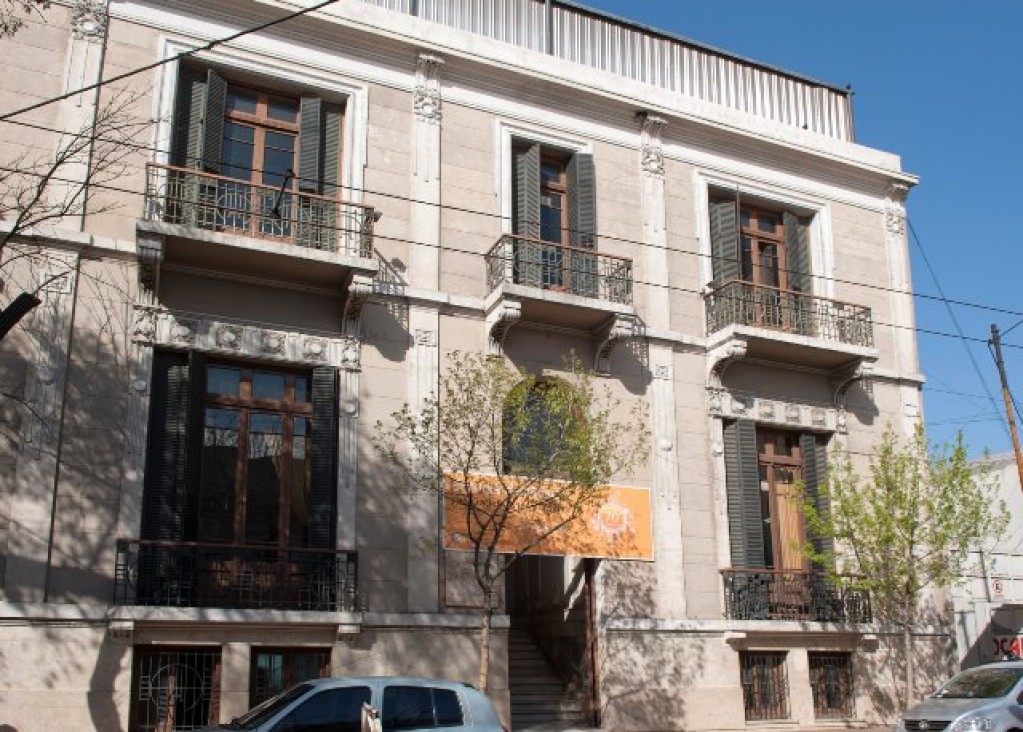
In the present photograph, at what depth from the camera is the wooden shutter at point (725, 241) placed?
72.6 ft

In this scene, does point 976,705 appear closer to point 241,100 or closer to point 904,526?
point 904,526

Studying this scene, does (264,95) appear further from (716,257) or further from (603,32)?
(716,257)

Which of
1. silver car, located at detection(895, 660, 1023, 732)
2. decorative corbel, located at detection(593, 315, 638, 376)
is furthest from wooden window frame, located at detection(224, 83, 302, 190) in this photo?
silver car, located at detection(895, 660, 1023, 732)

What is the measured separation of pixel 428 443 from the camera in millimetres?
17297

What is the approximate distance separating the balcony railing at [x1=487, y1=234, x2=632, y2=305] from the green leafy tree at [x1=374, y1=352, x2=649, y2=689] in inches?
79.1

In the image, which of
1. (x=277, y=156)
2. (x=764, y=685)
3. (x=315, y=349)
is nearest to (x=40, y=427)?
(x=315, y=349)

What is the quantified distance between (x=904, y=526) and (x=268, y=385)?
36.8 ft

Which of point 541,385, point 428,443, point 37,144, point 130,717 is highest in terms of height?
point 37,144

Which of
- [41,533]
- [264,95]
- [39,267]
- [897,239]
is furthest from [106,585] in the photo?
[897,239]

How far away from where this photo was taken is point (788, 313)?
2206cm

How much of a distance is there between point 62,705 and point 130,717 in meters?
0.91

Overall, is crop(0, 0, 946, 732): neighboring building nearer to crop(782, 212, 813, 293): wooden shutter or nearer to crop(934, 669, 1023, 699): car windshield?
crop(782, 212, 813, 293): wooden shutter

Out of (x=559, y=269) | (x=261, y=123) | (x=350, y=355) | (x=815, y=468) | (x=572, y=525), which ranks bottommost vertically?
(x=572, y=525)

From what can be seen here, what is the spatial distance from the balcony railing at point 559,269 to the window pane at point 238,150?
432 centimetres
